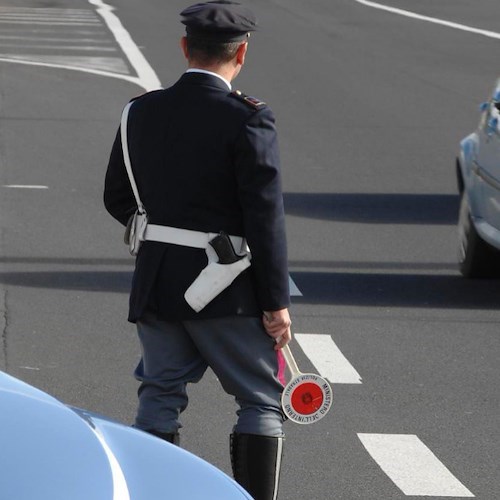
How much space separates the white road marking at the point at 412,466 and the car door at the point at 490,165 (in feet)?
10.4

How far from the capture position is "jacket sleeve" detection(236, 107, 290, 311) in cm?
500

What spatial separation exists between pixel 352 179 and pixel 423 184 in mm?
647

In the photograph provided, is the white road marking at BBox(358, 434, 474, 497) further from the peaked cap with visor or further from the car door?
the car door

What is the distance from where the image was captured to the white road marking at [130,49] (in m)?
21.7

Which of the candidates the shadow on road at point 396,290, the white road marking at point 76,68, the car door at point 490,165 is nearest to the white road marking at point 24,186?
the shadow on road at point 396,290

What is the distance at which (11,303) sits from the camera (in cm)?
948

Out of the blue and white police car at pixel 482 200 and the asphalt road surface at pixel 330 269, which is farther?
Answer: the blue and white police car at pixel 482 200

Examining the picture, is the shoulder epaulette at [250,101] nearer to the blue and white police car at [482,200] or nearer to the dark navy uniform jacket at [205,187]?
the dark navy uniform jacket at [205,187]

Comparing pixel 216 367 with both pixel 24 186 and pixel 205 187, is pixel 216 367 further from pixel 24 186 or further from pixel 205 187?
pixel 24 186

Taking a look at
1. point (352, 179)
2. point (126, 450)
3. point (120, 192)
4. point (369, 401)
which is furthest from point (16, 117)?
point (126, 450)

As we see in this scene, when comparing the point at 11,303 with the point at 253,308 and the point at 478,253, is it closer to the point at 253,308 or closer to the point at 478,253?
the point at 478,253

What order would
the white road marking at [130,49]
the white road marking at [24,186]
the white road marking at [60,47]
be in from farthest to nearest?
the white road marking at [60,47] < the white road marking at [130,49] < the white road marking at [24,186]

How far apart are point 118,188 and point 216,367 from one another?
71 centimetres

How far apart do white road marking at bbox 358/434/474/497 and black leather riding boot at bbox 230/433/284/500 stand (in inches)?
46.2
